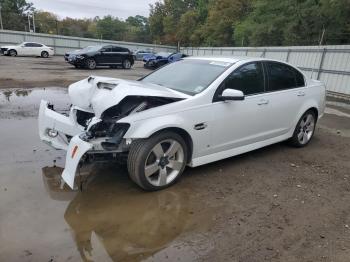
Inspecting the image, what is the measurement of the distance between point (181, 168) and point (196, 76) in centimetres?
144

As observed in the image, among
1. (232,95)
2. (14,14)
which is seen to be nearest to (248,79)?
(232,95)

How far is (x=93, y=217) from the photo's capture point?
3.51 m

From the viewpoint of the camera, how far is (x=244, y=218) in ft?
11.9

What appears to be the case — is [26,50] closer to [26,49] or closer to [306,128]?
[26,49]

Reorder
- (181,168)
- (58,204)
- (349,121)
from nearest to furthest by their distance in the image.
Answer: (58,204) → (181,168) → (349,121)

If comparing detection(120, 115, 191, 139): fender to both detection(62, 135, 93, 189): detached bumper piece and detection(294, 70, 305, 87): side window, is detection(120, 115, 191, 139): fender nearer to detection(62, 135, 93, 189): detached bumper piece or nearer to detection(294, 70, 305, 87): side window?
detection(62, 135, 93, 189): detached bumper piece

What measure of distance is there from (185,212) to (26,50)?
1253 inches

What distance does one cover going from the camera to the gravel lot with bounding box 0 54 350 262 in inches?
119

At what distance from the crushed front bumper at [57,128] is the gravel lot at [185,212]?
400 millimetres

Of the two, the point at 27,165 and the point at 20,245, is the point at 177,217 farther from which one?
the point at 27,165

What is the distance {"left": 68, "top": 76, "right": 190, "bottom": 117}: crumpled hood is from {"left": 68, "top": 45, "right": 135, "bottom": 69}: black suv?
16944 mm

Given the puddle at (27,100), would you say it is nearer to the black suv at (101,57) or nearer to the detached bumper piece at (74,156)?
the detached bumper piece at (74,156)

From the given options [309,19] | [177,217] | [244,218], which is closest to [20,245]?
[177,217]

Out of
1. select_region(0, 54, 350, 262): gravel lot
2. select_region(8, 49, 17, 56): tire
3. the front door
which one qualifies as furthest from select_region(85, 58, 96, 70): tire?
the front door
